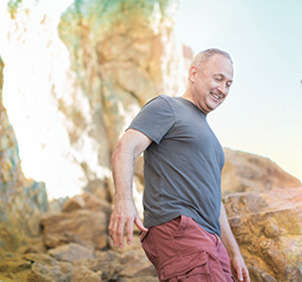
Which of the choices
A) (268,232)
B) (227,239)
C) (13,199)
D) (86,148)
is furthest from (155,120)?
(86,148)

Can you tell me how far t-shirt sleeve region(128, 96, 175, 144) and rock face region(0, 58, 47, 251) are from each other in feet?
7.79

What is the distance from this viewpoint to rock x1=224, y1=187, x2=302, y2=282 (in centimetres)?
199

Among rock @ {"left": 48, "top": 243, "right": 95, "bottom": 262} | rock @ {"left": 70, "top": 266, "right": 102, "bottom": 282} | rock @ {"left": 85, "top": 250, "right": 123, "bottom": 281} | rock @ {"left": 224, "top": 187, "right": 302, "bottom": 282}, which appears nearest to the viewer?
rock @ {"left": 224, "top": 187, "right": 302, "bottom": 282}

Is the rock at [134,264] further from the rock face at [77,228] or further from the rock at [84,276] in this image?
the rock face at [77,228]

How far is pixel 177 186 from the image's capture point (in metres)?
1.36

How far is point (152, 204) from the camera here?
4.49 feet

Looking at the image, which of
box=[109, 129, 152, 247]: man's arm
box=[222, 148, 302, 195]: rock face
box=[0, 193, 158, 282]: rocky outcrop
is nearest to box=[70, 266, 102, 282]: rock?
box=[0, 193, 158, 282]: rocky outcrop

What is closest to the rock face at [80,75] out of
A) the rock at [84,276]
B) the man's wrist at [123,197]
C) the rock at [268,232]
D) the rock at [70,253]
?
the rock at [70,253]

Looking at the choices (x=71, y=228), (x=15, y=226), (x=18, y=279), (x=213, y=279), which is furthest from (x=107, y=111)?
→ (x=213, y=279)

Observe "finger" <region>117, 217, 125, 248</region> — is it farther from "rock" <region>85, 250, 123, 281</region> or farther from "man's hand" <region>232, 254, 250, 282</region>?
"rock" <region>85, 250, 123, 281</region>

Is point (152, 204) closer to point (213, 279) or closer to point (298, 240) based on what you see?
point (213, 279)

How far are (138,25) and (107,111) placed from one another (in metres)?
2.15

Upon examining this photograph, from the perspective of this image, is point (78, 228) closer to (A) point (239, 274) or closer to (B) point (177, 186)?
(A) point (239, 274)

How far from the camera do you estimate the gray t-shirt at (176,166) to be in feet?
4.42
